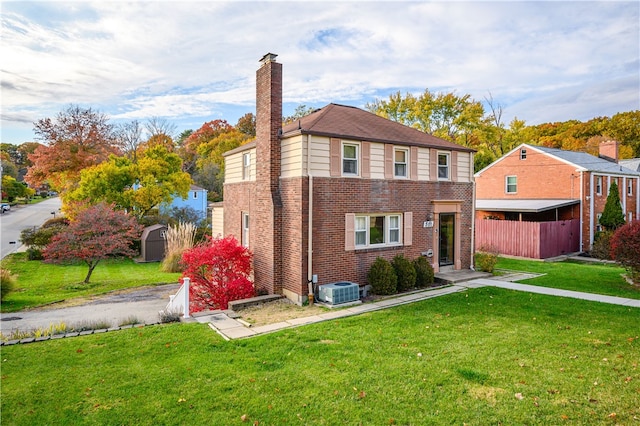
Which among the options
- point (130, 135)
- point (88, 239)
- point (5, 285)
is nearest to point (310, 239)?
point (5, 285)

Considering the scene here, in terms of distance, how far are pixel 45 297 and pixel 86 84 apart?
28.6 feet

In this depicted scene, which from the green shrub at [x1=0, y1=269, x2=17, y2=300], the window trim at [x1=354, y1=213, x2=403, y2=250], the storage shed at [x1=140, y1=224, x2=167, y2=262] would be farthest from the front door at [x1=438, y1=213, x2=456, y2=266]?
the storage shed at [x1=140, y1=224, x2=167, y2=262]

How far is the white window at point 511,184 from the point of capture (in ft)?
89.9

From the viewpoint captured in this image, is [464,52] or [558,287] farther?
[464,52]

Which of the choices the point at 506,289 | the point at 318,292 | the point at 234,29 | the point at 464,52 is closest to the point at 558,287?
the point at 506,289

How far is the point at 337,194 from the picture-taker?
38.1 ft

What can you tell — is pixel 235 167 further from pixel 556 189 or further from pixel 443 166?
pixel 556 189

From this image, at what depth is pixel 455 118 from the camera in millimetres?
39188

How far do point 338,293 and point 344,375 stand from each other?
4826 mm

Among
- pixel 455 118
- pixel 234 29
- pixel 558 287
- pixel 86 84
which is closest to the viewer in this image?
pixel 234 29

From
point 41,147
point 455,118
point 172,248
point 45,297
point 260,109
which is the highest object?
point 455,118

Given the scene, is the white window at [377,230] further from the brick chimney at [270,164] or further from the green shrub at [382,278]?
the brick chimney at [270,164]

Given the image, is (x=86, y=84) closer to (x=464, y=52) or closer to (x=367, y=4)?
(x=367, y=4)

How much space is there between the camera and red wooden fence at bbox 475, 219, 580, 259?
20547 mm
